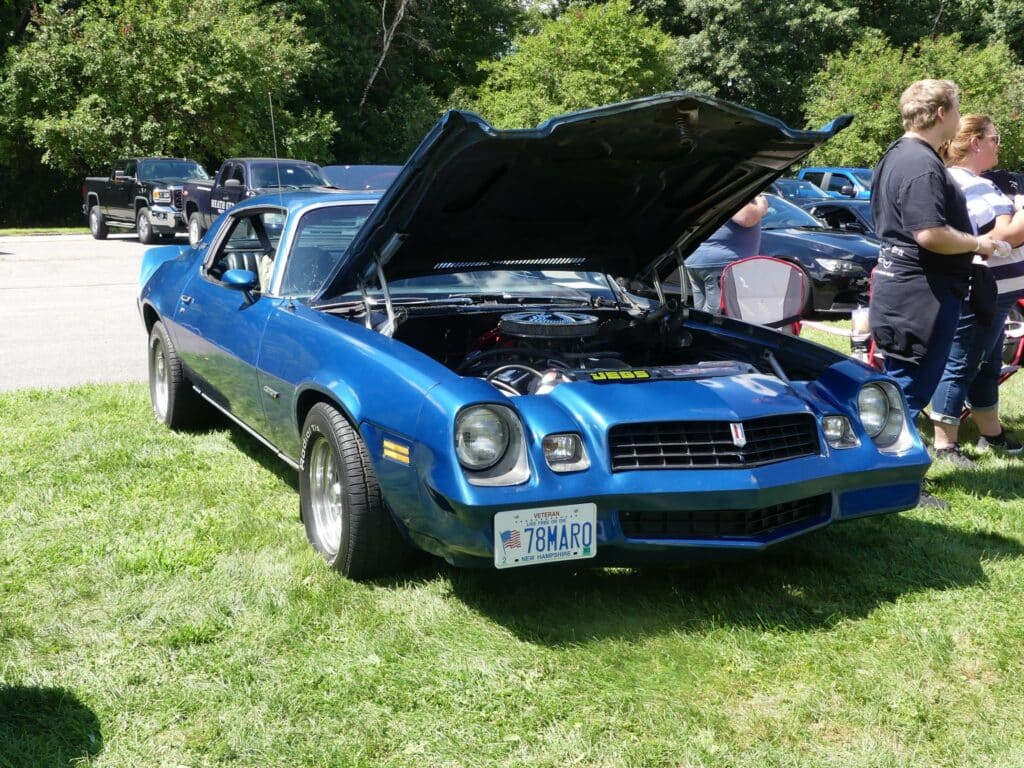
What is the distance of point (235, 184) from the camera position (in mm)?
15859

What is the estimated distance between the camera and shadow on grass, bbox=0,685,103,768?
271cm

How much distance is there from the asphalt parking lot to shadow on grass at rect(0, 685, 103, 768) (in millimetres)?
4674

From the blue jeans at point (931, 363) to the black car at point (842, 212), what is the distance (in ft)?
30.7

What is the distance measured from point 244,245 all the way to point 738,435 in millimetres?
3334

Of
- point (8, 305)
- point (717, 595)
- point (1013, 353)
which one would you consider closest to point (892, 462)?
point (717, 595)

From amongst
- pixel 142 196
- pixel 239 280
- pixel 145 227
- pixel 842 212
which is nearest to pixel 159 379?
pixel 239 280

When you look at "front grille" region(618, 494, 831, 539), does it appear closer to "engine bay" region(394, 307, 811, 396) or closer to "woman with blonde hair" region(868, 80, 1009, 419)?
"engine bay" region(394, 307, 811, 396)

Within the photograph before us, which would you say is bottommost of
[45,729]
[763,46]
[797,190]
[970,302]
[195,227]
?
[45,729]

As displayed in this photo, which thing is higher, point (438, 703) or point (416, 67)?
point (416, 67)

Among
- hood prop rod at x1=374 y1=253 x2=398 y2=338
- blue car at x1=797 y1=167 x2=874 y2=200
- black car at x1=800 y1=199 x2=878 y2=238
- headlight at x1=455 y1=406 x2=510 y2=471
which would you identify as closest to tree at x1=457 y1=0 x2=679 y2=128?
blue car at x1=797 y1=167 x2=874 y2=200

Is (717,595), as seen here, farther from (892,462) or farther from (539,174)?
(539,174)

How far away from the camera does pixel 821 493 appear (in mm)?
3592

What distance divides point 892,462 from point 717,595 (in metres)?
0.80

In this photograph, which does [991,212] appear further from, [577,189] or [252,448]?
[252,448]
